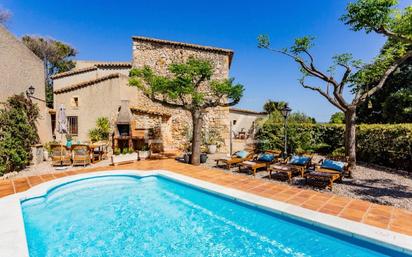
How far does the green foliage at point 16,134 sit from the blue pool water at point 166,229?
12.3 ft

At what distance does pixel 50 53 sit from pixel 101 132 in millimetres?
24178

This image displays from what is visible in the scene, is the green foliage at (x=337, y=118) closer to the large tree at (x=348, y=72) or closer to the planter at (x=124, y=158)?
the large tree at (x=348, y=72)

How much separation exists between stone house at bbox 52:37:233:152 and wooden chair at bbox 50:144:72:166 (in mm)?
3578

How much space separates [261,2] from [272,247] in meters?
14.2

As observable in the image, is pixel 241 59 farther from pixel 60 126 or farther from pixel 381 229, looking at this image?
pixel 381 229

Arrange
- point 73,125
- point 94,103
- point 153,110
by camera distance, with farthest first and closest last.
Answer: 1. point 153,110
2. point 73,125
3. point 94,103

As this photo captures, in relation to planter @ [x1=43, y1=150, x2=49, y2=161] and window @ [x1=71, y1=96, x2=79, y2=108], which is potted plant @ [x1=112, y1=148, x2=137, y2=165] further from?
window @ [x1=71, y1=96, x2=79, y2=108]

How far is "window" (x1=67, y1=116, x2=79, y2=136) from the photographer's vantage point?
51.7 feet

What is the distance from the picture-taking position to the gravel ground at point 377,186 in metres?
6.36

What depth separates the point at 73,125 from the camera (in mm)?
15859

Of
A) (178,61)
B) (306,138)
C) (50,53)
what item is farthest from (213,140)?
(50,53)

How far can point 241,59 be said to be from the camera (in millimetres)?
19594

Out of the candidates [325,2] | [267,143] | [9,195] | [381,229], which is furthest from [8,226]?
[325,2]

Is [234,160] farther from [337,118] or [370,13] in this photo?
[337,118]
